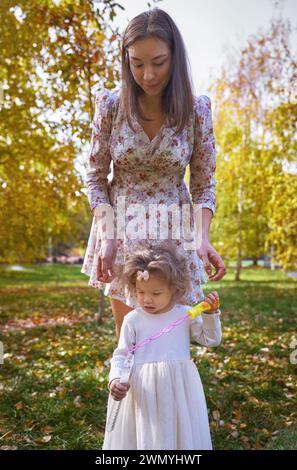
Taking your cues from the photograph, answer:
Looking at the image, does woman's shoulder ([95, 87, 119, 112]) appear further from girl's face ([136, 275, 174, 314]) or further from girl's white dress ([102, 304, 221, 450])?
girl's white dress ([102, 304, 221, 450])

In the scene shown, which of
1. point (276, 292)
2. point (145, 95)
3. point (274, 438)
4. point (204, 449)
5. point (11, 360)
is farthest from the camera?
point (276, 292)

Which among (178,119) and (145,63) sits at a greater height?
(145,63)

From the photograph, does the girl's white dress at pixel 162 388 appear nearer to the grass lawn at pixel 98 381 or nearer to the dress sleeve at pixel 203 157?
the dress sleeve at pixel 203 157

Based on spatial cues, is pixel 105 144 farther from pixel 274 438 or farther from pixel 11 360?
pixel 11 360

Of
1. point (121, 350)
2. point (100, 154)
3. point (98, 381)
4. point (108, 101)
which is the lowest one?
point (98, 381)

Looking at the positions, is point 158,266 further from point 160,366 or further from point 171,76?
point 171,76

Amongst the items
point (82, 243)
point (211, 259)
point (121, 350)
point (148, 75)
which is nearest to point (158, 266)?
point (211, 259)

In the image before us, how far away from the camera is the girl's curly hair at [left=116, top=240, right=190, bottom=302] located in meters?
2.04

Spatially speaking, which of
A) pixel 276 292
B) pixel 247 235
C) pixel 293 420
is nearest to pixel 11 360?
pixel 293 420

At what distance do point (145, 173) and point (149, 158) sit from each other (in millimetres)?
85

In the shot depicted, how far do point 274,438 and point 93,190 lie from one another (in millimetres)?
2003

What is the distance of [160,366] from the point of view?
201 centimetres

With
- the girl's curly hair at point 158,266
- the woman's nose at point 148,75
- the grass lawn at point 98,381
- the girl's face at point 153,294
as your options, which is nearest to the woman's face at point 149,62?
the woman's nose at point 148,75
